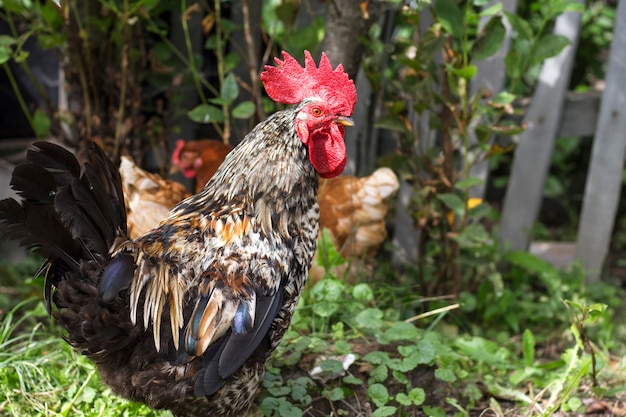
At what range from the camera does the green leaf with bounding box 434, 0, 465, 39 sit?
308 cm

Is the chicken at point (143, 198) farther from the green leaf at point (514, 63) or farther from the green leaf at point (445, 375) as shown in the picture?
the green leaf at point (514, 63)

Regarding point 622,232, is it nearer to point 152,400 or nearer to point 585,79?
point 585,79

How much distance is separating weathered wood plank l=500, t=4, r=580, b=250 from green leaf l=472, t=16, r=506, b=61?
90cm

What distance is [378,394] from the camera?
2760 mm

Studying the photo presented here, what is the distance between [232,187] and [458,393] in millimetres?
1421

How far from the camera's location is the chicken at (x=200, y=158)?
380cm

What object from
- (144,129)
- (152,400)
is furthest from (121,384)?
(144,129)

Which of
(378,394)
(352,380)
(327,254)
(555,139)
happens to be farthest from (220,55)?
(555,139)

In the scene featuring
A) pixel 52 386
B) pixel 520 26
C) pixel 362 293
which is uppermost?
pixel 520 26

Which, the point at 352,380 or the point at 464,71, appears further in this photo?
the point at 464,71

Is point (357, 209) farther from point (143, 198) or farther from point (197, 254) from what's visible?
point (197, 254)

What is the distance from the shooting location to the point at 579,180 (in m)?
5.64

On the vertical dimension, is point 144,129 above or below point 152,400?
above

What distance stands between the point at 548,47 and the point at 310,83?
144 cm
